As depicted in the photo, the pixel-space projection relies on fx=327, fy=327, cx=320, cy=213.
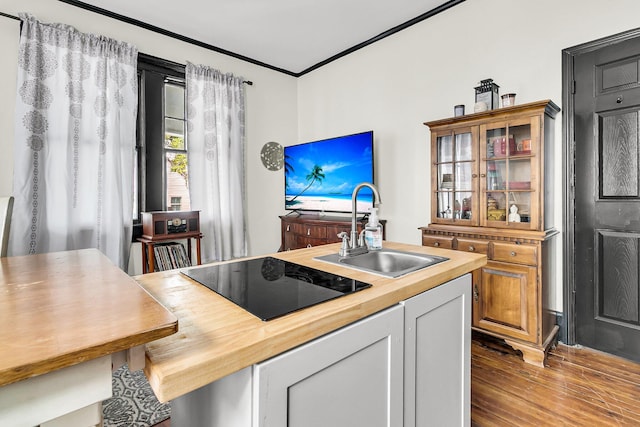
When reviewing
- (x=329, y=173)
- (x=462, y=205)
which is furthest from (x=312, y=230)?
(x=462, y=205)

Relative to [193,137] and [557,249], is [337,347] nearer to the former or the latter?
[557,249]

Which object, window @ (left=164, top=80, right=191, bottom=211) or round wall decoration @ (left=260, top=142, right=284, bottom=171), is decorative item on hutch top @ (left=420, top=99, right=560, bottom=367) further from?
window @ (left=164, top=80, right=191, bottom=211)

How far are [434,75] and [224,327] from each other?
3.01m

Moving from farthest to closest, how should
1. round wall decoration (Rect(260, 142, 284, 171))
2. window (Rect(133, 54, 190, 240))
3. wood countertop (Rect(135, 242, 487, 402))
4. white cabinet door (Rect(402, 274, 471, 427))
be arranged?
round wall decoration (Rect(260, 142, 284, 171))
window (Rect(133, 54, 190, 240))
white cabinet door (Rect(402, 274, 471, 427))
wood countertop (Rect(135, 242, 487, 402))

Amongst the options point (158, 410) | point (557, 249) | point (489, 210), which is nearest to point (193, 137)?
point (158, 410)

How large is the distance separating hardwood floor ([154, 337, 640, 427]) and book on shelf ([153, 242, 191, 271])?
1.68 metres

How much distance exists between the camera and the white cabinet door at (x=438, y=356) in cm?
106

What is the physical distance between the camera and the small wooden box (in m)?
2.92

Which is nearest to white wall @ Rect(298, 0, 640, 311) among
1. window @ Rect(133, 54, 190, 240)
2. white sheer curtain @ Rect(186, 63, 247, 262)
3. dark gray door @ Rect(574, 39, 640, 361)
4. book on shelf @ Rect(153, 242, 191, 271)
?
dark gray door @ Rect(574, 39, 640, 361)

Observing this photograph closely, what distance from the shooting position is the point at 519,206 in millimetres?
2262

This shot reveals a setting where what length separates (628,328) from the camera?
211 cm

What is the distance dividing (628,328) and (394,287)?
2141mm

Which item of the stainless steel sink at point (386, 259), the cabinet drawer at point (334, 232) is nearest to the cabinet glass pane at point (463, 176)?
the cabinet drawer at point (334, 232)

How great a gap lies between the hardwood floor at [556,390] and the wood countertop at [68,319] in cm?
123
